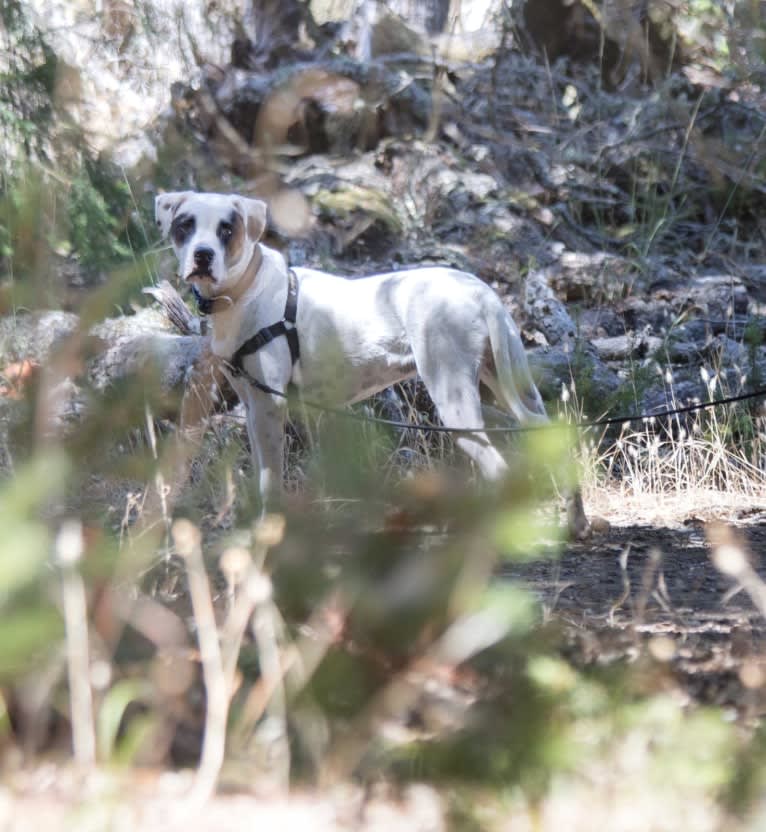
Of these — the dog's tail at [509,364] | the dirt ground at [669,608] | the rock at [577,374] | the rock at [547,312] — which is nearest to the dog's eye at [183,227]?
the dog's tail at [509,364]

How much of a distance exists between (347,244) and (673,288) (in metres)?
2.55

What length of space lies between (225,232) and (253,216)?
22 centimetres

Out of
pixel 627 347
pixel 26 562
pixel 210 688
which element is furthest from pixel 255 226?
pixel 26 562

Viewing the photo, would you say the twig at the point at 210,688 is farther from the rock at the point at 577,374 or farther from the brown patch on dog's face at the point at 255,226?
the rock at the point at 577,374

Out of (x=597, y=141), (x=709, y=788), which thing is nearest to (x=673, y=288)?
(x=597, y=141)

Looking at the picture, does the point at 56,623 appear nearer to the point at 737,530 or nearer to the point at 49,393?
the point at 49,393

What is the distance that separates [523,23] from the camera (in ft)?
37.5

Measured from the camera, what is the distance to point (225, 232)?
5.26 metres

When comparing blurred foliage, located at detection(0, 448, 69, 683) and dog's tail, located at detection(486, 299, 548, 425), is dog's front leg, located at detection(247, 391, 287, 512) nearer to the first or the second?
dog's tail, located at detection(486, 299, 548, 425)

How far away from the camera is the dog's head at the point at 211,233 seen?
5152 millimetres

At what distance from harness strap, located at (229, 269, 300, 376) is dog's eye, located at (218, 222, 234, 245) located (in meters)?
0.41

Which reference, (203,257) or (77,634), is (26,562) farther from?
(203,257)

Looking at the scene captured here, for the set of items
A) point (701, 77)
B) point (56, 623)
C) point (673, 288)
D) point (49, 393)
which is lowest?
point (673, 288)

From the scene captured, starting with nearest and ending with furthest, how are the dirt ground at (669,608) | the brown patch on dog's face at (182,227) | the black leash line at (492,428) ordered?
1. the black leash line at (492,428)
2. the dirt ground at (669,608)
3. the brown patch on dog's face at (182,227)
